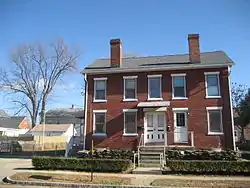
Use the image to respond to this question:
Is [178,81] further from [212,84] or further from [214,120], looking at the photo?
[214,120]

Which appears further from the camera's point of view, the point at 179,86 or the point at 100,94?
the point at 100,94

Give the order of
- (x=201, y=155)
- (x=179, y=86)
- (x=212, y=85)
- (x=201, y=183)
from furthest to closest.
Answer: (x=179, y=86) < (x=212, y=85) < (x=201, y=155) < (x=201, y=183)

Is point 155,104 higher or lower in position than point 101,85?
lower

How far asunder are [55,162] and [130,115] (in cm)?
703

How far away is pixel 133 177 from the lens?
1252 cm

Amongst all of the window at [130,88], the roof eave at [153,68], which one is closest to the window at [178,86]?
the roof eave at [153,68]

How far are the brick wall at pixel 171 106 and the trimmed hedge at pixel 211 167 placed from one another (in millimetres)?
5019

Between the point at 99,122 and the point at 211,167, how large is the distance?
9.77 m

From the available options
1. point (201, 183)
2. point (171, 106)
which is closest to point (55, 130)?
point (171, 106)

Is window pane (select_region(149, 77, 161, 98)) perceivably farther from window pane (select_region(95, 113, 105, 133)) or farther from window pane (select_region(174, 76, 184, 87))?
window pane (select_region(95, 113, 105, 133))

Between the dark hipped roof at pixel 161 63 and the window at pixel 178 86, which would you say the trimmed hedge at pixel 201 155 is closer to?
the window at pixel 178 86

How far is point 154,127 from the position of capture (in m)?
19.2

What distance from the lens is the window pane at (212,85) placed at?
18856 millimetres

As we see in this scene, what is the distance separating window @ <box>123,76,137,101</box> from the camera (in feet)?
66.0
